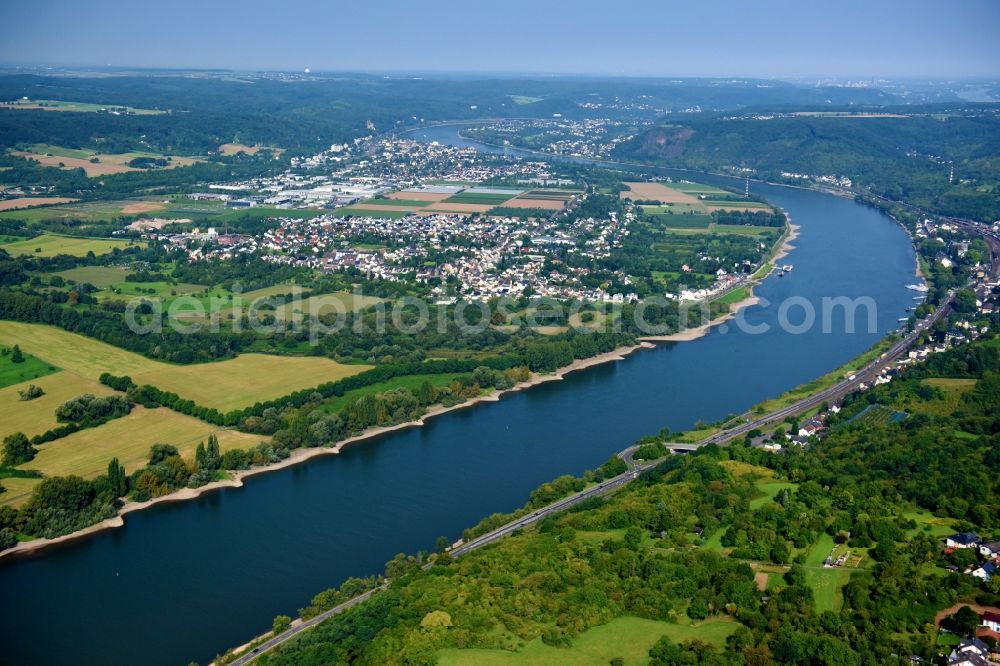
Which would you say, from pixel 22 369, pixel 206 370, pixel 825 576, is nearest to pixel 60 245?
pixel 22 369

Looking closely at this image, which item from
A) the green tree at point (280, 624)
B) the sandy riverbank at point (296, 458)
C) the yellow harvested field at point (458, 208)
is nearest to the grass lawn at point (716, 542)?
the green tree at point (280, 624)

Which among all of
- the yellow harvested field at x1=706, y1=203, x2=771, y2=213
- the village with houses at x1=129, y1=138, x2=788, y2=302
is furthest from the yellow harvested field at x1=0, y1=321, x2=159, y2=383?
the yellow harvested field at x1=706, y1=203, x2=771, y2=213

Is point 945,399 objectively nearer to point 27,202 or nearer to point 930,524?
point 930,524

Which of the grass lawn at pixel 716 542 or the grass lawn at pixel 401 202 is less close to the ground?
the grass lawn at pixel 401 202

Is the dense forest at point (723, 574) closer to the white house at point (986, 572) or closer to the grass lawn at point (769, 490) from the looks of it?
the grass lawn at point (769, 490)

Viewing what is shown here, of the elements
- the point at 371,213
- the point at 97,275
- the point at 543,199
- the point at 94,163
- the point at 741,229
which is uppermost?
the point at 94,163

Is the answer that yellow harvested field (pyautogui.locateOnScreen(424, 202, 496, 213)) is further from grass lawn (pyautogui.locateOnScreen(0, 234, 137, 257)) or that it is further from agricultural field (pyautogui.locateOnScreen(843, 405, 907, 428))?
agricultural field (pyautogui.locateOnScreen(843, 405, 907, 428))

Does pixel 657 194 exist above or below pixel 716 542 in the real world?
above
